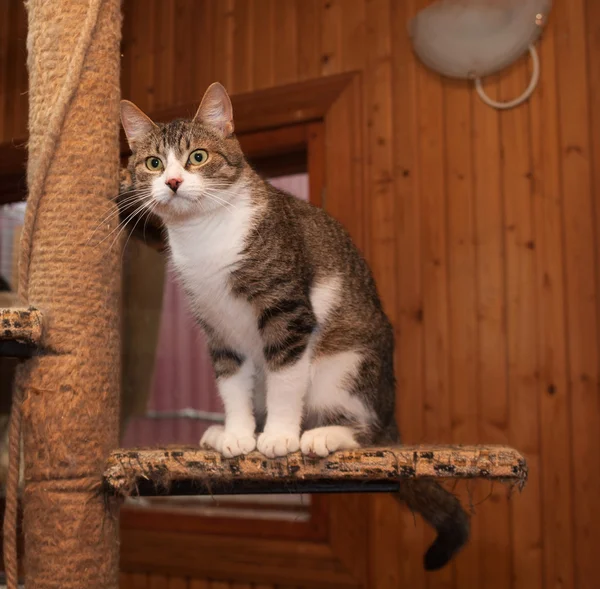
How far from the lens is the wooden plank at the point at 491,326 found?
207 centimetres

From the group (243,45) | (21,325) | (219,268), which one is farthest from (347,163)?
(21,325)

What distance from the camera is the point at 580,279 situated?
204 centimetres

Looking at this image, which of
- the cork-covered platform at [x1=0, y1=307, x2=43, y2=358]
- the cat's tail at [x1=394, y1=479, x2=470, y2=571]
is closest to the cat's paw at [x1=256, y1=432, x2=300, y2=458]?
the cat's tail at [x1=394, y1=479, x2=470, y2=571]

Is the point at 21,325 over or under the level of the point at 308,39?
under

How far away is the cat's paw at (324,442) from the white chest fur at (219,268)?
0.22 meters

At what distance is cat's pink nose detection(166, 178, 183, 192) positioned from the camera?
131cm

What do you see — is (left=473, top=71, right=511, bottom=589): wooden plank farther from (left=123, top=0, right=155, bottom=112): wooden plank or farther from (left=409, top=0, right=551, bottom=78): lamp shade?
(left=123, top=0, right=155, bottom=112): wooden plank

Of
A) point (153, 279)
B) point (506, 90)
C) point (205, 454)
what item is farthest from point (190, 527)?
point (506, 90)

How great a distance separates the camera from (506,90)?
2189mm

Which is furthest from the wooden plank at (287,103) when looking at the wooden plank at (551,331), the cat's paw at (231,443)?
the cat's paw at (231,443)

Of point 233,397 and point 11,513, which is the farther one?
point 233,397

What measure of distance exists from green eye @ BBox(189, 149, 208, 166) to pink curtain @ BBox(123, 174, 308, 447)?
1668 millimetres

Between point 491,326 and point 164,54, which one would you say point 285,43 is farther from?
point 491,326

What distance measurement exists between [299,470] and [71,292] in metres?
0.52
